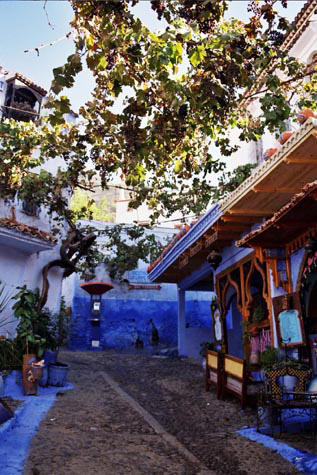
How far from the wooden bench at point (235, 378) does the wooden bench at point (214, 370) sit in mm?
88

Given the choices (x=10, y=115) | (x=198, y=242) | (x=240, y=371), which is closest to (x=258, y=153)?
(x=198, y=242)

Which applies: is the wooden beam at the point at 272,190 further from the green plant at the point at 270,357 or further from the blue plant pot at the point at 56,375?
the blue plant pot at the point at 56,375

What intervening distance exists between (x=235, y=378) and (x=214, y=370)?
3.90 ft

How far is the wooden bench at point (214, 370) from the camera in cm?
892

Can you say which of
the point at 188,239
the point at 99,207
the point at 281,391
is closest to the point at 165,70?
the point at 281,391

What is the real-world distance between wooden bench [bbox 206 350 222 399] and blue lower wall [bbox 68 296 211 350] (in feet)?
42.4

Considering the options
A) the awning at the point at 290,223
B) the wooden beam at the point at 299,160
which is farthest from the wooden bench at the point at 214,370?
the wooden beam at the point at 299,160

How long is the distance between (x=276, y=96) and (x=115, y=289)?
19.0m

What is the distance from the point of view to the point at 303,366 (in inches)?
282

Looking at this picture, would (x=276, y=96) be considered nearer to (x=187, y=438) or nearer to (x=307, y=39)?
(x=187, y=438)

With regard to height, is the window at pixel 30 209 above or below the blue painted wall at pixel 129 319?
above

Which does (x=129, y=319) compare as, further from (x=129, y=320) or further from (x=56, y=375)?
(x=56, y=375)

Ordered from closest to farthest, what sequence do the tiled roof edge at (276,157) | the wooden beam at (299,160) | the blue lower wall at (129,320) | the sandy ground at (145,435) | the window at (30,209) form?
the sandy ground at (145,435) → the tiled roof edge at (276,157) → the wooden beam at (299,160) → the window at (30,209) → the blue lower wall at (129,320)

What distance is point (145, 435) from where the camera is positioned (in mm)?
6445
